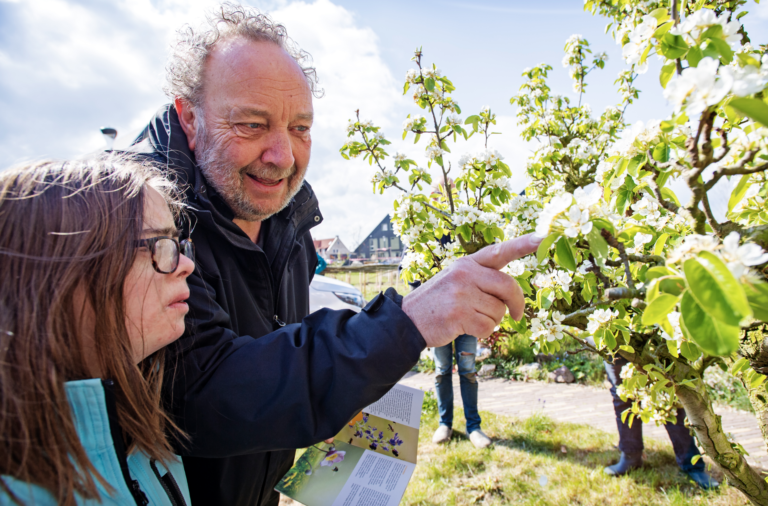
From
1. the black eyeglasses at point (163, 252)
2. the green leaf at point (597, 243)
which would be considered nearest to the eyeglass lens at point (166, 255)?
the black eyeglasses at point (163, 252)

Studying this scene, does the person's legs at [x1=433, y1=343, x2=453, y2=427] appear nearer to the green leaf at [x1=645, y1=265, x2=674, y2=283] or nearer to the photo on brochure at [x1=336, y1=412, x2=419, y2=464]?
the photo on brochure at [x1=336, y1=412, x2=419, y2=464]

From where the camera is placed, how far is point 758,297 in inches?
24.4

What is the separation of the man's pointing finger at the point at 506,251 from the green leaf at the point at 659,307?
0.37m

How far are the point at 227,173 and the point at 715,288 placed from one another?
65.2 inches

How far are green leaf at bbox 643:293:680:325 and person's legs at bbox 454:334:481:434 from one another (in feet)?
10.8

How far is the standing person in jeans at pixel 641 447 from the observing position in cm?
297

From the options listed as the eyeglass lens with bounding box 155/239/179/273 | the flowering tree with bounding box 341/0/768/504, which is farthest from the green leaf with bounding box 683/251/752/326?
the eyeglass lens with bounding box 155/239/179/273

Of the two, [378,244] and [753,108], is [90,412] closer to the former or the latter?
[753,108]

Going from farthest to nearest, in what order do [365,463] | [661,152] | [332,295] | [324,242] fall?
[324,242], [332,295], [365,463], [661,152]

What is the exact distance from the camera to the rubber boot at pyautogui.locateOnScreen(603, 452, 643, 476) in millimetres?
3137

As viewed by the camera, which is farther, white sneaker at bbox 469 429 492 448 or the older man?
white sneaker at bbox 469 429 492 448

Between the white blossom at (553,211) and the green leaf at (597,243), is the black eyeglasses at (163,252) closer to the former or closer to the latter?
the white blossom at (553,211)

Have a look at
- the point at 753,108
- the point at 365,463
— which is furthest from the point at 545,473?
the point at 753,108

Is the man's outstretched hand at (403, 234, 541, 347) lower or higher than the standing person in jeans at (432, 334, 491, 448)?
higher
